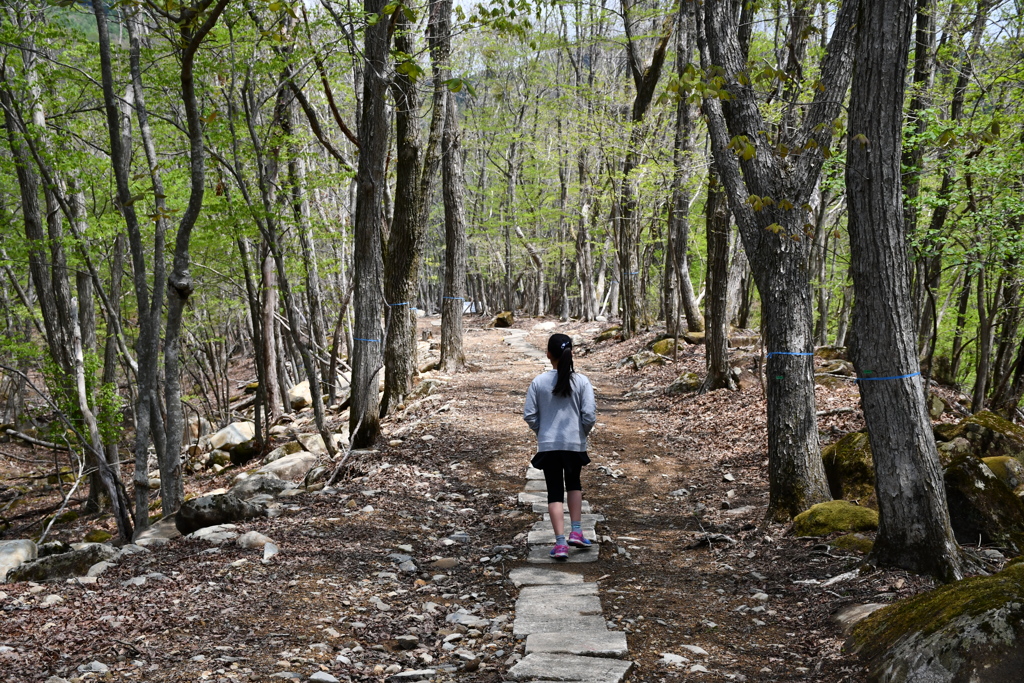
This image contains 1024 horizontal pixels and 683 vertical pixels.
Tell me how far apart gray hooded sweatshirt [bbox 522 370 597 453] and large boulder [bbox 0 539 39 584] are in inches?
181

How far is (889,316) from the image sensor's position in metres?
4.17

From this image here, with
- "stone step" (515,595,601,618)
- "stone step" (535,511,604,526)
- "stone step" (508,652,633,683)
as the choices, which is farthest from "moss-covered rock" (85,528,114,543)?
"stone step" (508,652,633,683)

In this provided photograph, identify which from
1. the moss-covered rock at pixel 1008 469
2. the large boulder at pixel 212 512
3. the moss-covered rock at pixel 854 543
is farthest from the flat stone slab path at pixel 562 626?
the moss-covered rock at pixel 1008 469

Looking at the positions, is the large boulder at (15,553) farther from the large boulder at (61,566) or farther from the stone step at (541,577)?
the stone step at (541,577)

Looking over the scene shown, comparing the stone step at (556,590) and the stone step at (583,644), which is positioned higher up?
the stone step at (583,644)

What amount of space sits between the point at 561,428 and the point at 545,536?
109 cm

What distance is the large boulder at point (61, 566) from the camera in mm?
5238

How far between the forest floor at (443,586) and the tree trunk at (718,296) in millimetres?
2859

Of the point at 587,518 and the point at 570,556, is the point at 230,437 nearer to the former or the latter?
the point at 587,518

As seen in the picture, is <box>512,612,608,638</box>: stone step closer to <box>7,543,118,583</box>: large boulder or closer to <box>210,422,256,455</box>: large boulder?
<box>7,543,118,583</box>: large boulder

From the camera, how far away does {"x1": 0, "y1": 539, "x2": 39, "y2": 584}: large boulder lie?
229 inches

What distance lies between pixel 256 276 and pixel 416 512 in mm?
11793

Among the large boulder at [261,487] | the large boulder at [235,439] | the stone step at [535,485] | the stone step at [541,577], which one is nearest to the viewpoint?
the stone step at [541,577]

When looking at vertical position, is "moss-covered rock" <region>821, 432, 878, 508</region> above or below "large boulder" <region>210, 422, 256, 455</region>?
above
